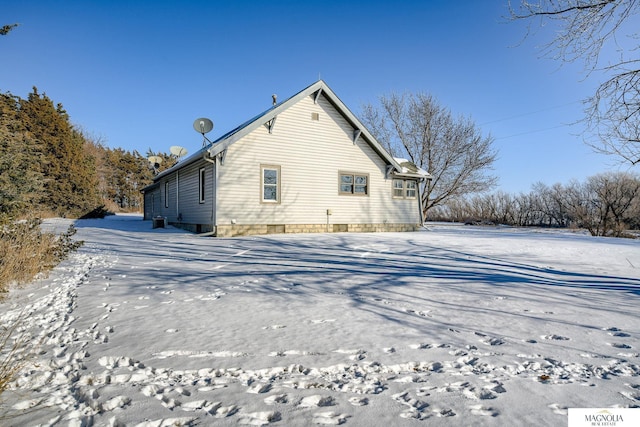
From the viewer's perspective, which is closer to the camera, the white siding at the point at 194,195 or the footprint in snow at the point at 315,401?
the footprint in snow at the point at 315,401

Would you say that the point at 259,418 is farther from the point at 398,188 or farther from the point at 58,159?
the point at 58,159

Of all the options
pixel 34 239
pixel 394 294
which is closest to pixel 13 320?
pixel 34 239

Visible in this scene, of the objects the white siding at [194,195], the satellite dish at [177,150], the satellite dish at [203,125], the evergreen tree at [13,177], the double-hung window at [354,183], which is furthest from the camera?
the satellite dish at [177,150]

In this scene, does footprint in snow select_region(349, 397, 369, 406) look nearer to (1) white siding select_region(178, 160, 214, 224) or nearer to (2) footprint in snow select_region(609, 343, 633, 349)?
(2) footprint in snow select_region(609, 343, 633, 349)

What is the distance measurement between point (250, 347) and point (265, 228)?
406 inches

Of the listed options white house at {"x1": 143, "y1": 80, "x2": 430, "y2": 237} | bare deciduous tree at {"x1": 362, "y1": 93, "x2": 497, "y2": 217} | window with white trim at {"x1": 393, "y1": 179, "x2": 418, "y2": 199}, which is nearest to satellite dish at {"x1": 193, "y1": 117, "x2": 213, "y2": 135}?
white house at {"x1": 143, "y1": 80, "x2": 430, "y2": 237}

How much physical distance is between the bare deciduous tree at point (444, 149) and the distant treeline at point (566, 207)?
607 centimetres

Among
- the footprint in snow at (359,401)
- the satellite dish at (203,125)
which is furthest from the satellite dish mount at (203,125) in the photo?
the footprint in snow at (359,401)

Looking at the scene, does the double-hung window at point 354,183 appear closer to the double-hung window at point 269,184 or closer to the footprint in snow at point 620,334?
the double-hung window at point 269,184

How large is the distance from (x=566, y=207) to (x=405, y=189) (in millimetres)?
16676

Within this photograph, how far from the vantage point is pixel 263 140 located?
42.2ft

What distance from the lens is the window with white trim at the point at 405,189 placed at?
54.1 feet

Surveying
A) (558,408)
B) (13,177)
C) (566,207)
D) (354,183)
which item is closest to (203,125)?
(13,177)

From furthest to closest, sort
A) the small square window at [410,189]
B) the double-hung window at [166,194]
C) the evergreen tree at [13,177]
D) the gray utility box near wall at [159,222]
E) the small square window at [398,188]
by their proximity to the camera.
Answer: the double-hung window at [166,194] → the small square window at [410,189] → the small square window at [398,188] → the gray utility box near wall at [159,222] → the evergreen tree at [13,177]
